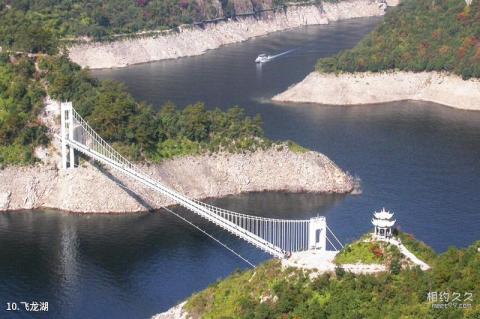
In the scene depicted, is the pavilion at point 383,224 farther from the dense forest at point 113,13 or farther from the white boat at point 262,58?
the white boat at point 262,58

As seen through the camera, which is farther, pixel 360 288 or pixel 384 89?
pixel 384 89

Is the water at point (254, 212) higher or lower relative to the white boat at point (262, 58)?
lower

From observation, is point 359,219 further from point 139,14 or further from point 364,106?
point 139,14

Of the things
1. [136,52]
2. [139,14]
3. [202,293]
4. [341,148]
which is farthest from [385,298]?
[139,14]

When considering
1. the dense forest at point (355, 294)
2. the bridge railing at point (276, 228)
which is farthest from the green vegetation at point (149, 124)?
the dense forest at point (355, 294)

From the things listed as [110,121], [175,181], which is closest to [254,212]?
[175,181]

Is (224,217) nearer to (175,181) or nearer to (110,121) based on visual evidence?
(175,181)
